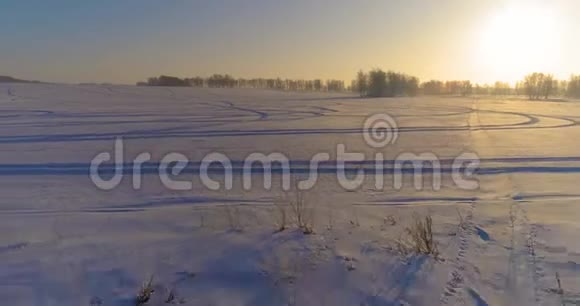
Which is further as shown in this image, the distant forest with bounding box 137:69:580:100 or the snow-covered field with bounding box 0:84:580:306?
the distant forest with bounding box 137:69:580:100

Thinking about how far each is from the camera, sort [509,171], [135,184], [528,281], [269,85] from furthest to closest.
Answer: [269,85], [509,171], [135,184], [528,281]

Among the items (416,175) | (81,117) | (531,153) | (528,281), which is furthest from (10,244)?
(81,117)

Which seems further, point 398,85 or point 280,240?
point 398,85

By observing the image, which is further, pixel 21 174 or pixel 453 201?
pixel 21 174

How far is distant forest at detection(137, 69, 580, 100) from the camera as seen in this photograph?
63062 mm

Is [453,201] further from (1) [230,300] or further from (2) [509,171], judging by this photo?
(1) [230,300]

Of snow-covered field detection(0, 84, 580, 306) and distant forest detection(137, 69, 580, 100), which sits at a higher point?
distant forest detection(137, 69, 580, 100)

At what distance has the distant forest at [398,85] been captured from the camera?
207ft

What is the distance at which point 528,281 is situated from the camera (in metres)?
3.46

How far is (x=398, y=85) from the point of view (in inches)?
2618

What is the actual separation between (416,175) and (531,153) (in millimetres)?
4964

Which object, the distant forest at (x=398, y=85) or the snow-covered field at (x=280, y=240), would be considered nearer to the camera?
the snow-covered field at (x=280, y=240)

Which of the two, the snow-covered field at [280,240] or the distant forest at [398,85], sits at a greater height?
the distant forest at [398,85]

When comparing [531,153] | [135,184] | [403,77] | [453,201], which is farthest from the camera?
[403,77]
